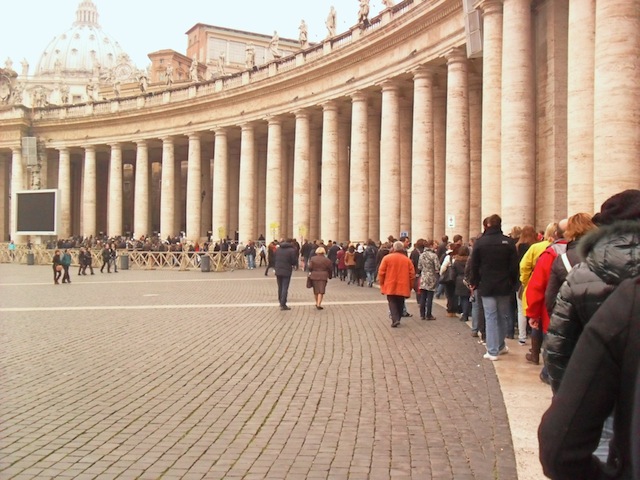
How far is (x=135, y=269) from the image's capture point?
40.2 metres

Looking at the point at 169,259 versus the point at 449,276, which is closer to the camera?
the point at 449,276

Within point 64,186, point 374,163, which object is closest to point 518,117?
point 374,163

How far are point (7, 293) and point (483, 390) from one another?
19264mm

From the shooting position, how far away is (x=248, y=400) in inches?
301

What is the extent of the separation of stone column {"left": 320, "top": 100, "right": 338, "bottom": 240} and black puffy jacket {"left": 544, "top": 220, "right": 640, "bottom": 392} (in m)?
34.5

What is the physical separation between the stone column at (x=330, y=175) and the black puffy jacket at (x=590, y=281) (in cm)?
Result: 3455

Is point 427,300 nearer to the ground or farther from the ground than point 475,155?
nearer to the ground

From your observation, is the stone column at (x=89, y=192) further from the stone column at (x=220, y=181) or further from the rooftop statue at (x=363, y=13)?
the rooftop statue at (x=363, y=13)

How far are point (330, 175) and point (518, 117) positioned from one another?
17.6 meters

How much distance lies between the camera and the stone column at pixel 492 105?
77.0ft

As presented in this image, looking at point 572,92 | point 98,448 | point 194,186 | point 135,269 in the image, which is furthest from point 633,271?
point 194,186

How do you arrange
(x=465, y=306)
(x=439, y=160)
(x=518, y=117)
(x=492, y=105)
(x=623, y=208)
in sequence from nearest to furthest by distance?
(x=623, y=208)
(x=465, y=306)
(x=518, y=117)
(x=492, y=105)
(x=439, y=160)

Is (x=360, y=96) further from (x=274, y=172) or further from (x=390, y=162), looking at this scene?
(x=274, y=172)

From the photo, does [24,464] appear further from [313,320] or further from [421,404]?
[313,320]
